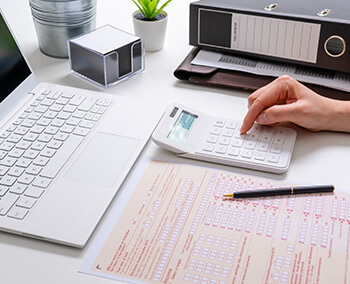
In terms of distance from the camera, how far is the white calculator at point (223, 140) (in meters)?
1.04

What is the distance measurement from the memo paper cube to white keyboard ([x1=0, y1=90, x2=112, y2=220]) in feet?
0.32

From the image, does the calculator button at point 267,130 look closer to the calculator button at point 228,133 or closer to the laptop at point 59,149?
the calculator button at point 228,133

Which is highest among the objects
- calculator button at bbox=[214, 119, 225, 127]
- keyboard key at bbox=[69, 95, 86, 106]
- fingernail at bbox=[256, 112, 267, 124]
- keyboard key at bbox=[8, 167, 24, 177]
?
fingernail at bbox=[256, 112, 267, 124]

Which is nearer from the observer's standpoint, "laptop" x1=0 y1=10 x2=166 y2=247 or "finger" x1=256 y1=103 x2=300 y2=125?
"laptop" x1=0 y1=10 x2=166 y2=247

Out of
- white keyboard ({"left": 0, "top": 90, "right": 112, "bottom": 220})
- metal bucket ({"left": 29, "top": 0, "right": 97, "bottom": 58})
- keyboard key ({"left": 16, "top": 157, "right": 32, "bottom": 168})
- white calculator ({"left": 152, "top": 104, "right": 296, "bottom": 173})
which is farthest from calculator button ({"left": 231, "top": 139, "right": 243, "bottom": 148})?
metal bucket ({"left": 29, "top": 0, "right": 97, "bottom": 58})

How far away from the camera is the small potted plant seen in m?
1.40

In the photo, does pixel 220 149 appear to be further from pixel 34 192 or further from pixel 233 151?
pixel 34 192

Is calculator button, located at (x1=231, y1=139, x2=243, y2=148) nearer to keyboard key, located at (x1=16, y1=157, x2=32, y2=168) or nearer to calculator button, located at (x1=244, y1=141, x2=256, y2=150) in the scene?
calculator button, located at (x1=244, y1=141, x2=256, y2=150)

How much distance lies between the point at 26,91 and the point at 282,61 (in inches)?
23.5

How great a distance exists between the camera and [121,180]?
3.25ft

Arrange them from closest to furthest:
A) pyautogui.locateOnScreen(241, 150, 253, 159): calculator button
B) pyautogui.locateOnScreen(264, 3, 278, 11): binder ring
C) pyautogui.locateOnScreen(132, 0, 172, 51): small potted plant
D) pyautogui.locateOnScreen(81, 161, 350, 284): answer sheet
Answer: pyautogui.locateOnScreen(81, 161, 350, 284): answer sheet < pyautogui.locateOnScreen(241, 150, 253, 159): calculator button < pyautogui.locateOnScreen(264, 3, 278, 11): binder ring < pyautogui.locateOnScreen(132, 0, 172, 51): small potted plant

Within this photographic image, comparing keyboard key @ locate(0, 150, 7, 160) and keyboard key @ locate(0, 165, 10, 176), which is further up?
keyboard key @ locate(0, 150, 7, 160)

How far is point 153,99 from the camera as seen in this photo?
1258mm

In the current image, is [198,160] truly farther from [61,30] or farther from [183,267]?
[61,30]
